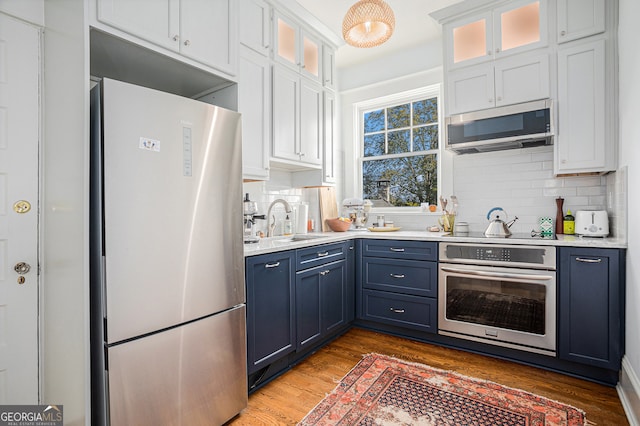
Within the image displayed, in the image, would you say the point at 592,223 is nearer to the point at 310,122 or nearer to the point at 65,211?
the point at 310,122

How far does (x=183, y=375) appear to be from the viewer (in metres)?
1.63

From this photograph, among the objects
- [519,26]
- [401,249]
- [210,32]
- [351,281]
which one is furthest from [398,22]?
[351,281]

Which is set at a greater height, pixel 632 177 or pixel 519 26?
pixel 519 26

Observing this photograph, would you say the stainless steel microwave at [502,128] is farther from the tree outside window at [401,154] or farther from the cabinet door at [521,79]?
the tree outside window at [401,154]

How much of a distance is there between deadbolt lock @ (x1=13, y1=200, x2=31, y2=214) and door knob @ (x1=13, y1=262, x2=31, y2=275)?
0.87 ft

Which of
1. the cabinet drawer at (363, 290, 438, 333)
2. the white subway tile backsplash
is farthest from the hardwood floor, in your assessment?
the white subway tile backsplash

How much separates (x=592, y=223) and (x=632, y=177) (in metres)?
0.68

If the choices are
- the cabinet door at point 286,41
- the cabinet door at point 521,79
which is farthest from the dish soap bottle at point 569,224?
the cabinet door at point 286,41

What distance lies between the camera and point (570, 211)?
9.36 ft

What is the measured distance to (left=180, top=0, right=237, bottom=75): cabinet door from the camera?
184 centimetres

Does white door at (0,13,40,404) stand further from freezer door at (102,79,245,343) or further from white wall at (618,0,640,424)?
white wall at (618,0,640,424)

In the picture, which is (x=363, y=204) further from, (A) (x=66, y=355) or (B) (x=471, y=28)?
(A) (x=66, y=355)

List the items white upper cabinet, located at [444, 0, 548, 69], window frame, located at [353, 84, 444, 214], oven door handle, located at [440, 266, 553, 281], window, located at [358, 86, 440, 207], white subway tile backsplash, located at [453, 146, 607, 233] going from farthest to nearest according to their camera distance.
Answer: window, located at [358, 86, 440, 207], window frame, located at [353, 84, 444, 214], white subway tile backsplash, located at [453, 146, 607, 233], white upper cabinet, located at [444, 0, 548, 69], oven door handle, located at [440, 266, 553, 281]

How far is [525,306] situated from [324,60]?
2868 millimetres
